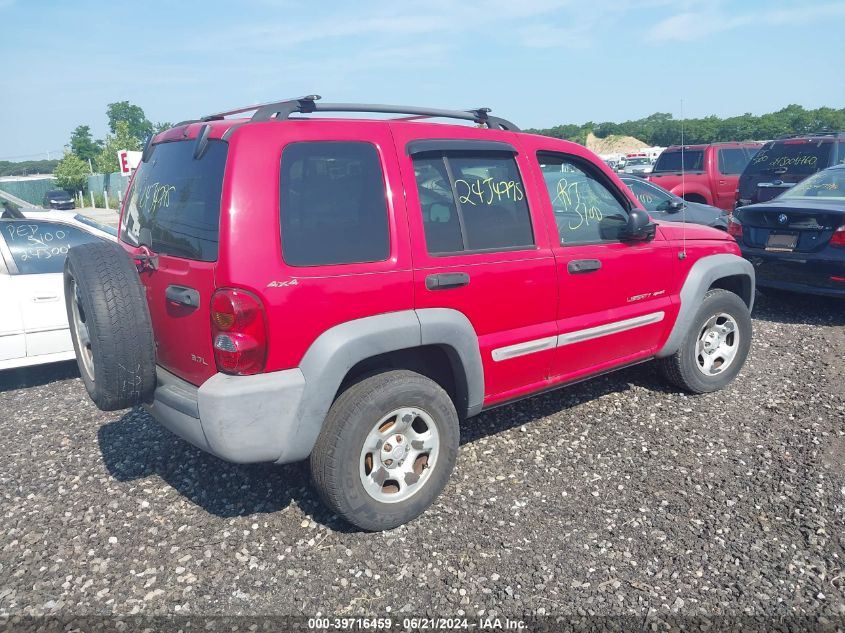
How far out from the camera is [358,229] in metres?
3.22

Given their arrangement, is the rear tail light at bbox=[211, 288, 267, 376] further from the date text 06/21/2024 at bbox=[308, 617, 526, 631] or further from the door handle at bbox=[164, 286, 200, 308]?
the date text 06/21/2024 at bbox=[308, 617, 526, 631]

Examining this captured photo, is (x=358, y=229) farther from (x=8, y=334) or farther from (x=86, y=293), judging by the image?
(x=8, y=334)

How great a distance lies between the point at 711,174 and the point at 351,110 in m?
12.0

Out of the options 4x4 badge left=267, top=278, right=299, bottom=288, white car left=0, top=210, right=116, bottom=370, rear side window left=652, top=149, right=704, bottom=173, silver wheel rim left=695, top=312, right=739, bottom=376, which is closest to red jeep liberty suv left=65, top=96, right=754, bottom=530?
4x4 badge left=267, top=278, right=299, bottom=288

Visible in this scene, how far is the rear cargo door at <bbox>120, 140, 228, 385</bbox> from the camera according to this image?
10.0 feet

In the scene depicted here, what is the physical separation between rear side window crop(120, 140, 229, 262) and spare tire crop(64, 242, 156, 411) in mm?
242

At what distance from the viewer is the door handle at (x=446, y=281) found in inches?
132

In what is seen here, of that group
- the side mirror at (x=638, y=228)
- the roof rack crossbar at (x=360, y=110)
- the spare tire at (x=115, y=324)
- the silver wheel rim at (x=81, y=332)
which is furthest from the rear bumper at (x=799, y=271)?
the silver wheel rim at (x=81, y=332)

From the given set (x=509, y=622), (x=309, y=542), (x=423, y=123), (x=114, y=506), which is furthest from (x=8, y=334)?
(x=509, y=622)

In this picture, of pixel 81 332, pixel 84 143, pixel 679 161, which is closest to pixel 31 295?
pixel 81 332

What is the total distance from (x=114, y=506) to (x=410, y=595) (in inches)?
71.4

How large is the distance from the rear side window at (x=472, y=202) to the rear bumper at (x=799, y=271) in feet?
13.8

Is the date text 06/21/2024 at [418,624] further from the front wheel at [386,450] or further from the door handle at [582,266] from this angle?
the door handle at [582,266]

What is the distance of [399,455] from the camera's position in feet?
11.3
